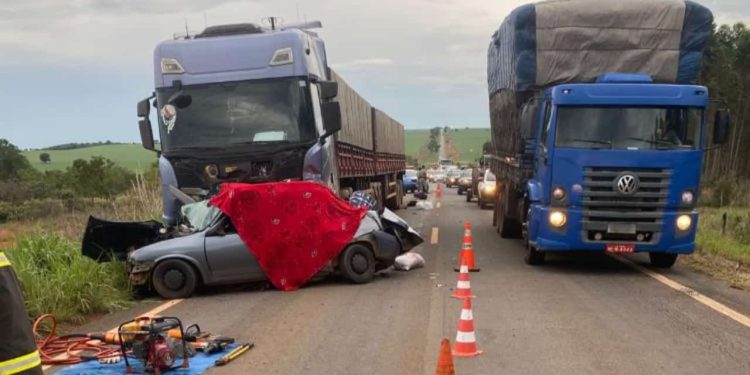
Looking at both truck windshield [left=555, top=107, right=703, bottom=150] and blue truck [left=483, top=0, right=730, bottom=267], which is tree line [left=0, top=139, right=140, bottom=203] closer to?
blue truck [left=483, top=0, right=730, bottom=267]

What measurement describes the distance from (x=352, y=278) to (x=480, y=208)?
19.6 meters

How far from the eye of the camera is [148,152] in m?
87.9

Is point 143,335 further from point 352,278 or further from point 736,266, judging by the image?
point 736,266

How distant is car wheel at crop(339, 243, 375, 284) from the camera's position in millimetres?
9875

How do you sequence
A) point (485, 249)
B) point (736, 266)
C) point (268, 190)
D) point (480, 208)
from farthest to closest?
1. point (480, 208)
2. point (485, 249)
3. point (736, 266)
4. point (268, 190)

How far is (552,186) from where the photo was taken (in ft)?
34.5

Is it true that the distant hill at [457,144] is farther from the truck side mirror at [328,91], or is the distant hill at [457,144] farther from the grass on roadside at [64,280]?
the grass on roadside at [64,280]

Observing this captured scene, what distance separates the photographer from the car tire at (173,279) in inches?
362

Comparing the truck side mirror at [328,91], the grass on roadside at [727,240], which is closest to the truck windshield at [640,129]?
the grass on roadside at [727,240]

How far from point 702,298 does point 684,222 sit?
1955 millimetres

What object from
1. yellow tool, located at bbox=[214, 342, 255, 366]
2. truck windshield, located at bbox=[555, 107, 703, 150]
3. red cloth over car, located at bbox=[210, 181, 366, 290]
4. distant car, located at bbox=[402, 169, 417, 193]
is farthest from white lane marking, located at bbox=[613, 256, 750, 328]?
distant car, located at bbox=[402, 169, 417, 193]

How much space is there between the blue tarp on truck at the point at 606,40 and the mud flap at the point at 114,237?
6.81m

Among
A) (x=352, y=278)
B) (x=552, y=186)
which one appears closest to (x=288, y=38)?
(x=352, y=278)

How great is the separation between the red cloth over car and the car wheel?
16 centimetres
